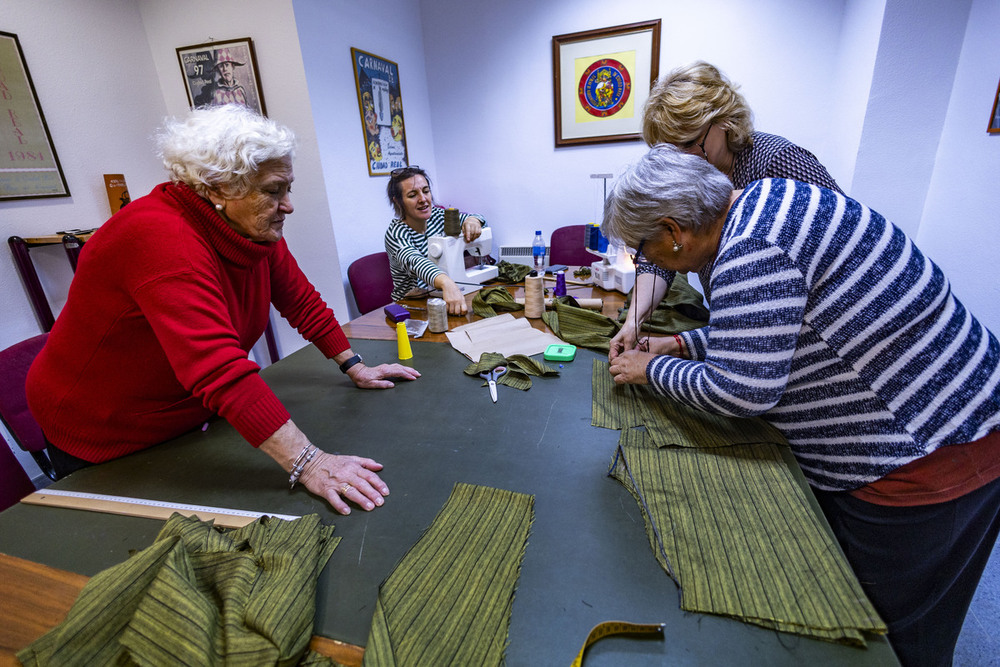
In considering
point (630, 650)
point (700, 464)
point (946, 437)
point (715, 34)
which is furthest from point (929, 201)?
point (630, 650)

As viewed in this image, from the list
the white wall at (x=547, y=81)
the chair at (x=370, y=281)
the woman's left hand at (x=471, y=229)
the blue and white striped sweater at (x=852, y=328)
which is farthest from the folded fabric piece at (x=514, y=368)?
the white wall at (x=547, y=81)

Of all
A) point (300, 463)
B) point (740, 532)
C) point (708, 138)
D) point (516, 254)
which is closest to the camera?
point (740, 532)

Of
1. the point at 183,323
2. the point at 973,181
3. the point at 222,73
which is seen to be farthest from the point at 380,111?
the point at 973,181

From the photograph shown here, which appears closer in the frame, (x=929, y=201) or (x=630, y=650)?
(x=630, y=650)

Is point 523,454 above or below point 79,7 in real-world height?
below

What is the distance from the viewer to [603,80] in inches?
133

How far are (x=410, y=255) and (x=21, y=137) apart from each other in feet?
6.36

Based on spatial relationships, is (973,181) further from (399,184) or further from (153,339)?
(153,339)

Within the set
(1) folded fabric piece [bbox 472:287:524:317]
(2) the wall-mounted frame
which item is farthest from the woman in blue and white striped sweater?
(2) the wall-mounted frame

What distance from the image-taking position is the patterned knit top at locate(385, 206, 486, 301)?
90.4 inches

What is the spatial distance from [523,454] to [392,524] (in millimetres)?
323

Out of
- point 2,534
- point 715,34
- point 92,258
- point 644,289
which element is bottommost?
→ point 2,534

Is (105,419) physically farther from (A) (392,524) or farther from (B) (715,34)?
(B) (715,34)

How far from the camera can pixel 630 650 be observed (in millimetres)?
612
